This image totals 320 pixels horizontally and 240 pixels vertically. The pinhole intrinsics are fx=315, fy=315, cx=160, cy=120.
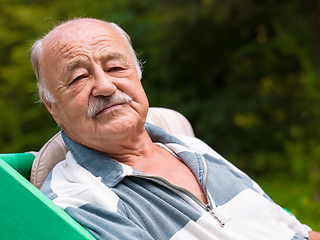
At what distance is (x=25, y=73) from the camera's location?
23.5 feet

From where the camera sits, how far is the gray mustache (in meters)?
1.33

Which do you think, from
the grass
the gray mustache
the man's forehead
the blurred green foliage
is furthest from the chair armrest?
the blurred green foliage

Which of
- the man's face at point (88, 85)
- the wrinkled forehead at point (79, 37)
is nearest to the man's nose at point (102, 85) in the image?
the man's face at point (88, 85)

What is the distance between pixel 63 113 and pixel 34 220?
0.56 meters

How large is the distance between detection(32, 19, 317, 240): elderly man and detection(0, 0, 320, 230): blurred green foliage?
11.4 ft

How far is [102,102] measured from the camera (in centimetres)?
134

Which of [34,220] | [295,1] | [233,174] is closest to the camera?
[34,220]

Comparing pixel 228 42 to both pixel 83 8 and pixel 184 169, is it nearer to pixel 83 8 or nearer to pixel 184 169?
pixel 83 8

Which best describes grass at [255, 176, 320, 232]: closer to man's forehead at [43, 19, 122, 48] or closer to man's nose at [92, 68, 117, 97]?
man's nose at [92, 68, 117, 97]

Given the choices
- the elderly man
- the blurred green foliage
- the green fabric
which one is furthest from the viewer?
the blurred green foliage

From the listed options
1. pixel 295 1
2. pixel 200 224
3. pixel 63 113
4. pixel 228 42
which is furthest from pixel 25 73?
pixel 200 224

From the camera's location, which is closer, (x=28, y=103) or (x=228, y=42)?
(x=228, y=42)

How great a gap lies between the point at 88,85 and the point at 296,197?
3621 millimetres

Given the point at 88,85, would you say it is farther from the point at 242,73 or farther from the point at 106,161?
the point at 242,73
